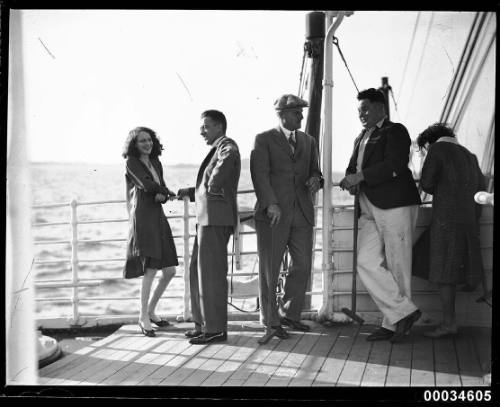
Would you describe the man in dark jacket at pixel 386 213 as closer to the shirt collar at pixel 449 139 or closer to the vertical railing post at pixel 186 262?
the shirt collar at pixel 449 139

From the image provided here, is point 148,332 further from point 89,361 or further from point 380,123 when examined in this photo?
point 380,123

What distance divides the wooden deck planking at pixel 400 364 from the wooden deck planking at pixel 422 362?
0.03m

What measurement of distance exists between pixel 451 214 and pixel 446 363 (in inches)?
37.8

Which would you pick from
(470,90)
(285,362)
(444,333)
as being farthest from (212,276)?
(470,90)

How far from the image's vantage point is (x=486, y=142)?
3.61m

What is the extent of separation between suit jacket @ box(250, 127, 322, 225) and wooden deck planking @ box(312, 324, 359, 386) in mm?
824

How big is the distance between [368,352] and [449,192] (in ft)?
3.80

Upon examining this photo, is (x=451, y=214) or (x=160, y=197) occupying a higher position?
(x=160, y=197)

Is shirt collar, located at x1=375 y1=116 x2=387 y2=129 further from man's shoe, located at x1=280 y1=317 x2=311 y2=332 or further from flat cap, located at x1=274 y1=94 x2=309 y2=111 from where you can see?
man's shoe, located at x1=280 y1=317 x2=311 y2=332

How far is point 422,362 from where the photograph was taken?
3.61m

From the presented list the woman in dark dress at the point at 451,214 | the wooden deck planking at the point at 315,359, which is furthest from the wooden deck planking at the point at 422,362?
the wooden deck planking at the point at 315,359
